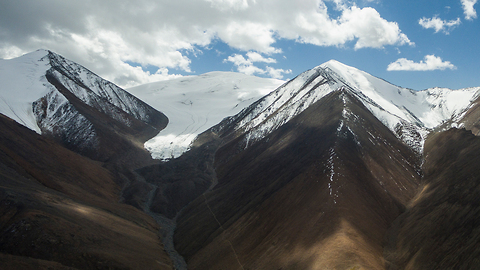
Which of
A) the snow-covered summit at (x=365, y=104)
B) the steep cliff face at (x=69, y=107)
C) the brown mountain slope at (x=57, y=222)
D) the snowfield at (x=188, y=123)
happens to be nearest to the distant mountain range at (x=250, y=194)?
the brown mountain slope at (x=57, y=222)

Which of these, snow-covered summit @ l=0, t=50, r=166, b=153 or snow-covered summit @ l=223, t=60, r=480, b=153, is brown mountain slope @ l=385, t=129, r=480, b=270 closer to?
snow-covered summit @ l=223, t=60, r=480, b=153

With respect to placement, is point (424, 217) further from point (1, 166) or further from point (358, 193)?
point (1, 166)

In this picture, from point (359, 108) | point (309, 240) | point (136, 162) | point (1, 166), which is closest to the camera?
point (309, 240)

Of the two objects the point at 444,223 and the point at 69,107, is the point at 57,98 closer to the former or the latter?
the point at 69,107

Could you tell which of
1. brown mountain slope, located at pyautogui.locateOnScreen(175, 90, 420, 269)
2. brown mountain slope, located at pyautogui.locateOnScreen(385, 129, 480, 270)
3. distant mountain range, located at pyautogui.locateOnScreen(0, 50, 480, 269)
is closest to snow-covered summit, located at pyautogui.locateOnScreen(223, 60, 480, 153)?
distant mountain range, located at pyautogui.locateOnScreen(0, 50, 480, 269)

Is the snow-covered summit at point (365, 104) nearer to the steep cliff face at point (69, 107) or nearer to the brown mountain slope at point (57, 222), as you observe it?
the steep cliff face at point (69, 107)

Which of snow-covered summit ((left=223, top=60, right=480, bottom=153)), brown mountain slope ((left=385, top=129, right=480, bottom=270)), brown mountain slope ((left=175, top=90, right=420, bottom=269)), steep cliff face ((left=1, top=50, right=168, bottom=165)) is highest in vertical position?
A: steep cliff face ((left=1, top=50, right=168, bottom=165))

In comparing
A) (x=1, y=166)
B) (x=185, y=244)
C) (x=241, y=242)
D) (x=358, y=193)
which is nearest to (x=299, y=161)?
(x=358, y=193)
